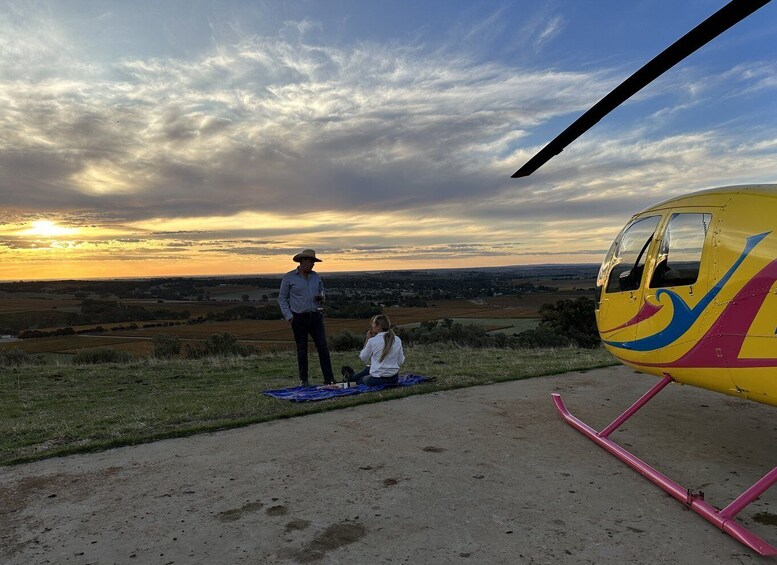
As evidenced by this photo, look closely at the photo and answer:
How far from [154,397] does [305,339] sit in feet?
9.03

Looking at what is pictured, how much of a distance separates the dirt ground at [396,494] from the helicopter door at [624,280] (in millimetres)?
1162

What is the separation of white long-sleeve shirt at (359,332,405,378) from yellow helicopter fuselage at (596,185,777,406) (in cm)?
339

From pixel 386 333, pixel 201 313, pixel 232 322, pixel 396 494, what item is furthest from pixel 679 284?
pixel 201 313

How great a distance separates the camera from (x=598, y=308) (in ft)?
18.4

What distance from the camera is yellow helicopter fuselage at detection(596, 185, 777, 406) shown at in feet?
11.5

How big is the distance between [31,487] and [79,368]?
1045cm

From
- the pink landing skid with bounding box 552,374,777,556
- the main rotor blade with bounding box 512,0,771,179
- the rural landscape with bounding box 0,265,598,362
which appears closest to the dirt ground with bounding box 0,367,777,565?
the pink landing skid with bounding box 552,374,777,556

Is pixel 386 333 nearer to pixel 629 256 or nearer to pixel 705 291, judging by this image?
pixel 629 256

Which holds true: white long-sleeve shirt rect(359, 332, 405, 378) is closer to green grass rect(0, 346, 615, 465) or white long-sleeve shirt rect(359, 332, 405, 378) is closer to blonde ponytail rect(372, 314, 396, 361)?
blonde ponytail rect(372, 314, 396, 361)

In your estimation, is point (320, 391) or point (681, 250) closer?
point (681, 250)

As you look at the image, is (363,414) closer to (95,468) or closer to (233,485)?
(233,485)

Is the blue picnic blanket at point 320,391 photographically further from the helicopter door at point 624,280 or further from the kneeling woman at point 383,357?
the helicopter door at point 624,280

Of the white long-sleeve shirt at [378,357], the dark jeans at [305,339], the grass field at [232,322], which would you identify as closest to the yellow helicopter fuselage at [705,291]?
the white long-sleeve shirt at [378,357]

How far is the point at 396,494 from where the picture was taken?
3801 millimetres
